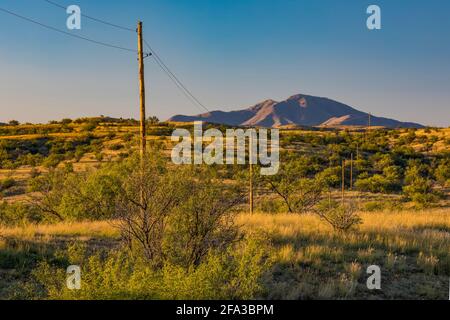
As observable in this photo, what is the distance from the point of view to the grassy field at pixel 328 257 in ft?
25.2

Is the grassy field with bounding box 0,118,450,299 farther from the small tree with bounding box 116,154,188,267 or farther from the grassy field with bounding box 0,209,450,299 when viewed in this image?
the small tree with bounding box 116,154,188,267

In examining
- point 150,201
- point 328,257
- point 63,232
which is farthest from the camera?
point 63,232

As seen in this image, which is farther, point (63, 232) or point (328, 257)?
point (63, 232)

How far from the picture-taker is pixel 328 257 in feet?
31.9

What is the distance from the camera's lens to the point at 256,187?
3231 cm

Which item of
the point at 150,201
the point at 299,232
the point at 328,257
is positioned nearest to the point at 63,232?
the point at 150,201

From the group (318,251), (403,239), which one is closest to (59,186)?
(318,251)

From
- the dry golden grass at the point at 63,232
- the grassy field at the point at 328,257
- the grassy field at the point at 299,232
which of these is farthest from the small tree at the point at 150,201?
the dry golden grass at the point at 63,232

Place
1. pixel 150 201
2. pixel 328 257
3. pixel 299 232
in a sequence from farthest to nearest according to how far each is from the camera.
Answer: pixel 299 232 → pixel 328 257 → pixel 150 201

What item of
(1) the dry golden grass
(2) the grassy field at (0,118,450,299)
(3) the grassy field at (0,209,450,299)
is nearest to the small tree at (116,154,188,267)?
(2) the grassy field at (0,118,450,299)

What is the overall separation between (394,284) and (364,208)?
18.7 m

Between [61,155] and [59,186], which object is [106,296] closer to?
[59,186]

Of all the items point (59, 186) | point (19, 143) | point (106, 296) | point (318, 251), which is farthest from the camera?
point (19, 143)

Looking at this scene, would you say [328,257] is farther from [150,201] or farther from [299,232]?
[150,201]
